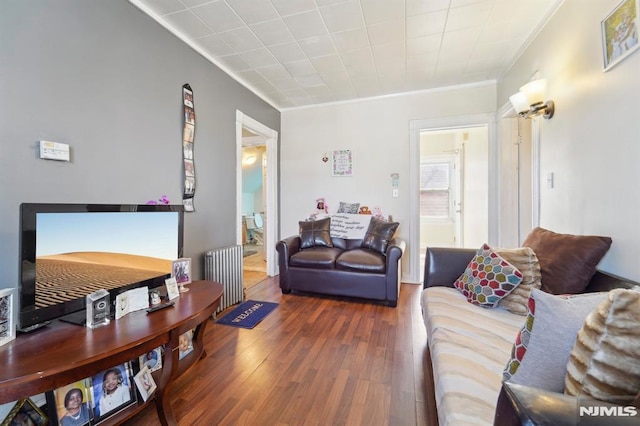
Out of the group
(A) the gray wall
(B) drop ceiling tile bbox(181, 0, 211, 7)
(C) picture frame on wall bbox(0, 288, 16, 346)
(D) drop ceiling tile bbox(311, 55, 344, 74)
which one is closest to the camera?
(C) picture frame on wall bbox(0, 288, 16, 346)

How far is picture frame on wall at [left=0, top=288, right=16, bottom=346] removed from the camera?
1014 mm

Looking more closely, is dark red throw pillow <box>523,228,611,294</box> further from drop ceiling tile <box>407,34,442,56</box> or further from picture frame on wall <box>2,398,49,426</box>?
picture frame on wall <box>2,398,49,426</box>

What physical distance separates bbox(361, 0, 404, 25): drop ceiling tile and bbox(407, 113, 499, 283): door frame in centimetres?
163

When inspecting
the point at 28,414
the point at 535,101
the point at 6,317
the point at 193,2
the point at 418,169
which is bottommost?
the point at 28,414

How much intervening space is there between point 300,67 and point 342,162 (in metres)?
1.39

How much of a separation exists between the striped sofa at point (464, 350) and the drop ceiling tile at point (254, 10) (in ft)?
7.61

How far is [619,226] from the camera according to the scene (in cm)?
131

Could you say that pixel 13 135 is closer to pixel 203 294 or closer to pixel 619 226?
pixel 203 294

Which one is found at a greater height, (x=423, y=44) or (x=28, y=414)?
(x=423, y=44)

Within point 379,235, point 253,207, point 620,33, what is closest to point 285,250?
point 379,235

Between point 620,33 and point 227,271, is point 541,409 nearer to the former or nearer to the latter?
point 620,33

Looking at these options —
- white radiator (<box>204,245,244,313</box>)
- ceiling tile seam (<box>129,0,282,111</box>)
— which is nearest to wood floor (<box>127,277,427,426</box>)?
white radiator (<box>204,245,244,313</box>)

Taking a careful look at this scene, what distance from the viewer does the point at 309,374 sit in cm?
162

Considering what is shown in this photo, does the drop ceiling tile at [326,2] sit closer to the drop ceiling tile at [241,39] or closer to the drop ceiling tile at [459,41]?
the drop ceiling tile at [241,39]
